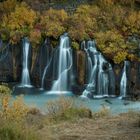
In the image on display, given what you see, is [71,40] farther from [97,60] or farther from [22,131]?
[22,131]

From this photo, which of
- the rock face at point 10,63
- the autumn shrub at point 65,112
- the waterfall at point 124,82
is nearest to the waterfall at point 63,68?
the rock face at point 10,63

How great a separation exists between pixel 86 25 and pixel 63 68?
3.87 m

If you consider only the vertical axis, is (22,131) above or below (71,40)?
below

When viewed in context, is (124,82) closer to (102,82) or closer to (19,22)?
(102,82)

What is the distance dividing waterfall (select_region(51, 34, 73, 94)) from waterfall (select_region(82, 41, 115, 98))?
0.99 metres

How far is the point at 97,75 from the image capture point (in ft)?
87.8

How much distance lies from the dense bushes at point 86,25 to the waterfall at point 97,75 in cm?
52

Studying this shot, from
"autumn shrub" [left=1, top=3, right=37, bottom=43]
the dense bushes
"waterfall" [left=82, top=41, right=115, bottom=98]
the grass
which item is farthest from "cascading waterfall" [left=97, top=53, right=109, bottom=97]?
the grass

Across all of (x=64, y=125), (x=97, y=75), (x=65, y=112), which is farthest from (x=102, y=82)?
(x=64, y=125)

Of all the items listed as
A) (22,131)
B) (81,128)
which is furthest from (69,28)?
(22,131)

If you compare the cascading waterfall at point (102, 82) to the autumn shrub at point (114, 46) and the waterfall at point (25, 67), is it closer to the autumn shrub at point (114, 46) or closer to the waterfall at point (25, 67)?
the autumn shrub at point (114, 46)

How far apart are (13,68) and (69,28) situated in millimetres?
4080

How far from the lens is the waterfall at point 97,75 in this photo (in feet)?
85.2

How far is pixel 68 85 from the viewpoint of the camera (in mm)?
26703
